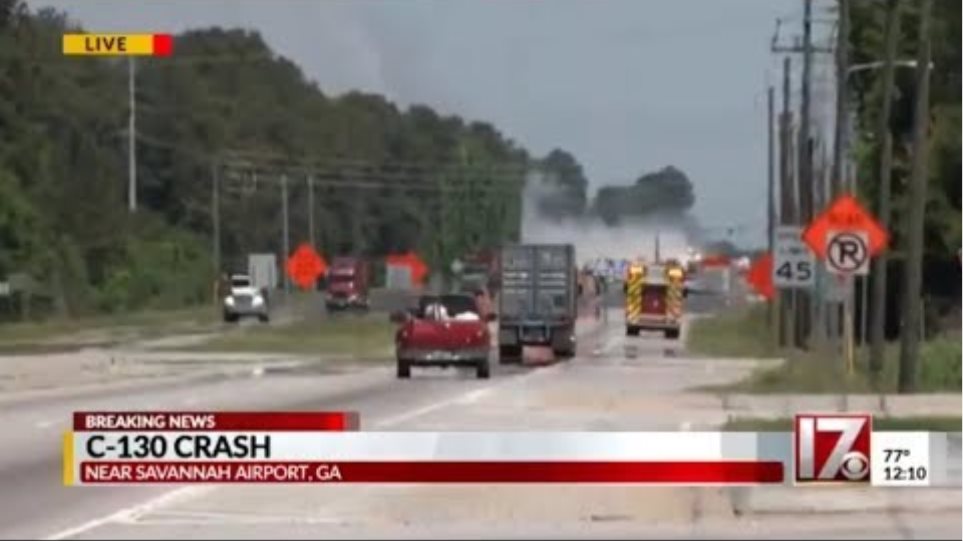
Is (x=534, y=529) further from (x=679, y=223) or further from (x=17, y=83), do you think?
(x=17, y=83)

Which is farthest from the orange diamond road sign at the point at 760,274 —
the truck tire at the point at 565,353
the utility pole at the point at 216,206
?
the utility pole at the point at 216,206

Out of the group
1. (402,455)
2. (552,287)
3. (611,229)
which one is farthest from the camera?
(552,287)

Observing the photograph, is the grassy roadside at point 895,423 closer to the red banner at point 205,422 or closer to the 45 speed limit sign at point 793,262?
the 45 speed limit sign at point 793,262

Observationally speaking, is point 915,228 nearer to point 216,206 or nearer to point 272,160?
point 216,206

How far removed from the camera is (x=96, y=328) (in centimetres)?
4422

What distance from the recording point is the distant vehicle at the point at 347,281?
22.3 metres

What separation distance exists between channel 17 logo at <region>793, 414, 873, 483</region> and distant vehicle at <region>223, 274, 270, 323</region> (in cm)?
1318

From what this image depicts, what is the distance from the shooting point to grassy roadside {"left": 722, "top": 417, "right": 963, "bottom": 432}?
26.4 meters

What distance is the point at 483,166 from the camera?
69.7ft

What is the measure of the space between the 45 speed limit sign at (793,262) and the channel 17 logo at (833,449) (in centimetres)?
2521

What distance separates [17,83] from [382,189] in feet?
79.0

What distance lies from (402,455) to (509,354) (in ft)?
127

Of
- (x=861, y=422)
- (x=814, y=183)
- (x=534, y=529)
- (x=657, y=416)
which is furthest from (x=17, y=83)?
(x=861, y=422)

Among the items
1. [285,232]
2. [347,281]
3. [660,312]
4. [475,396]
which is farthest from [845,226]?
[660,312]
